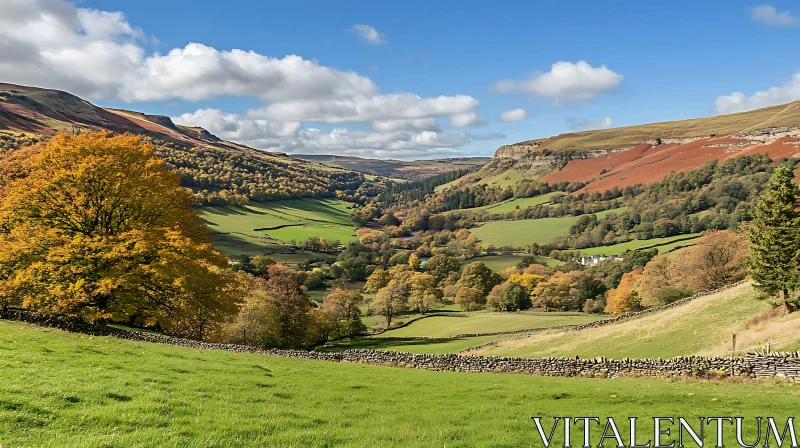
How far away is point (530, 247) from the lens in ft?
552


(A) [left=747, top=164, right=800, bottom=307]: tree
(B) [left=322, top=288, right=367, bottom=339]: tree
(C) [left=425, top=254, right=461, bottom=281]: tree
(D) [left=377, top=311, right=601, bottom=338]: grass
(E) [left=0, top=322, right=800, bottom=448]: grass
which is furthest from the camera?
(C) [left=425, top=254, right=461, bottom=281]: tree

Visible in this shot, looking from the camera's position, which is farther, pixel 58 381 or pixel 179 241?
pixel 179 241

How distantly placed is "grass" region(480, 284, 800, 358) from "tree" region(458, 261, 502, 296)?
6254 cm

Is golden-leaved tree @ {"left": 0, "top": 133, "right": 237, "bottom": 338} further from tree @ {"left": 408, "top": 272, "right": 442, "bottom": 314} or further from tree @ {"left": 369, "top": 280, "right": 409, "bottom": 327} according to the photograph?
tree @ {"left": 408, "top": 272, "right": 442, "bottom": 314}

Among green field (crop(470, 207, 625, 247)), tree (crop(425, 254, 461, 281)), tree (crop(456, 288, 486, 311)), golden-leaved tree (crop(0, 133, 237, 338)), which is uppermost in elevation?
golden-leaved tree (crop(0, 133, 237, 338))

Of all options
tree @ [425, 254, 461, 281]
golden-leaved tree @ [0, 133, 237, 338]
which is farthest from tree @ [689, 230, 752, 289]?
tree @ [425, 254, 461, 281]

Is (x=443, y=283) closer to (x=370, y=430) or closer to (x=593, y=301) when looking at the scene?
(x=593, y=301)

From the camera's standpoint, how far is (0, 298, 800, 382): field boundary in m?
20.8

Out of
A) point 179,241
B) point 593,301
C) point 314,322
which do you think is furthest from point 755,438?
point 593,301

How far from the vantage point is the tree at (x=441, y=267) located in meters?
137

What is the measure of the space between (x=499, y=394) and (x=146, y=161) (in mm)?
26363

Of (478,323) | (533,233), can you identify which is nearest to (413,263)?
(533,233)

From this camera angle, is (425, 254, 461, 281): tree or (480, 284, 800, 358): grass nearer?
(480, 284, 800, 358): grass

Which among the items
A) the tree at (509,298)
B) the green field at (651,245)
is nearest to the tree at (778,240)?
the tree at (509,298)
